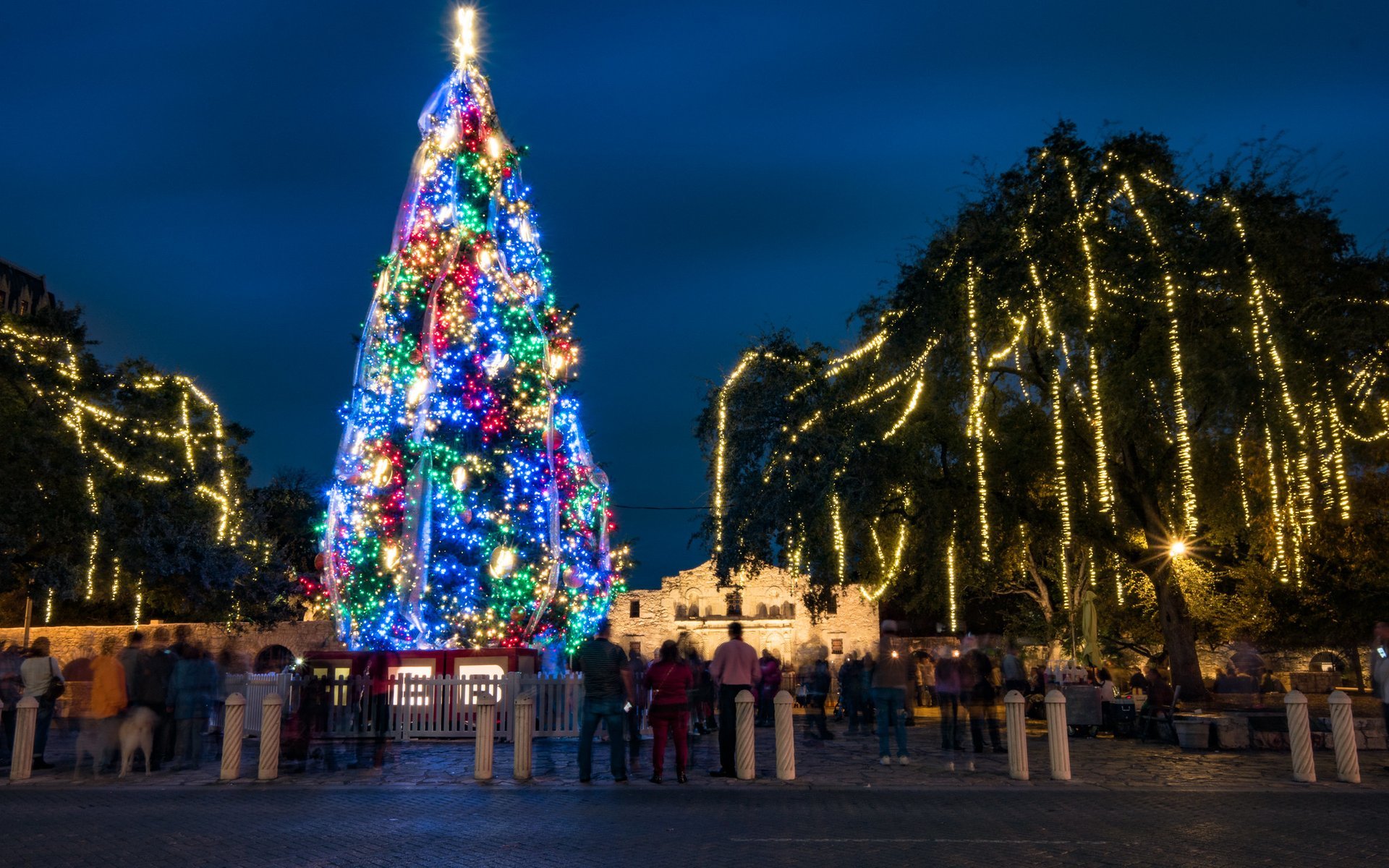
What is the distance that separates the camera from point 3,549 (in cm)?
2488

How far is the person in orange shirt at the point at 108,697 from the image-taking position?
1294 centimetres

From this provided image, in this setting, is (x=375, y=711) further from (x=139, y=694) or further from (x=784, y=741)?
(x=784, y=741)

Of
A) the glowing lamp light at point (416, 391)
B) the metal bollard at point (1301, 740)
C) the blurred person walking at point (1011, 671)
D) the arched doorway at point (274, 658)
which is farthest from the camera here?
the arched doorway at point (274, 658)

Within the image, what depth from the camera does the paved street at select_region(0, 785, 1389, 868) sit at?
24.5 ft

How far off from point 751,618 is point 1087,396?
3581 cm

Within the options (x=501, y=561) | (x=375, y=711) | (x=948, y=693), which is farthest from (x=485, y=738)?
(x=501, y=561)

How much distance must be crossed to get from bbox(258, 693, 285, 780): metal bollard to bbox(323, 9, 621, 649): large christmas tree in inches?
272

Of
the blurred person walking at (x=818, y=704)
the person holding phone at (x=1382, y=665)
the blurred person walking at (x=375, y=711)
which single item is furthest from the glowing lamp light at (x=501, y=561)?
the person holding phone at (x=1382, y=665)

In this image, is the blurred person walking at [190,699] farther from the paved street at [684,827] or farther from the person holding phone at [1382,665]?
the person holding phone at [1382,665]

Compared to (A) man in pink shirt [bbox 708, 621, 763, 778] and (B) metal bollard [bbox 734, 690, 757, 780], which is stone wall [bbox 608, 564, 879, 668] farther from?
(B) metal bollard [bbox 734, 690, 757, 780]

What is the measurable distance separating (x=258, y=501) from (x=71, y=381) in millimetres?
22959

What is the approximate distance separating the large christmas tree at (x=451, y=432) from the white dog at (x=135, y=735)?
673 cm

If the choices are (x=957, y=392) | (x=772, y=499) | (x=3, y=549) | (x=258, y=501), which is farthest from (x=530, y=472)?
(x=258, y=501)

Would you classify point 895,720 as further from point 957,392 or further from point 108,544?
point 108,544
